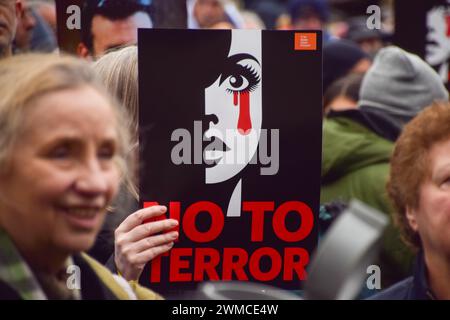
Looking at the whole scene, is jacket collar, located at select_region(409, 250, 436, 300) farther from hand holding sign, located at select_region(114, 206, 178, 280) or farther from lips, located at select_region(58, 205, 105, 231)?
lips, located at select_region(58, 205, 105, 231)

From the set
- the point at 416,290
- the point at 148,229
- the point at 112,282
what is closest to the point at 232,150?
the point at 148,229

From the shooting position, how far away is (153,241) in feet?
10.1

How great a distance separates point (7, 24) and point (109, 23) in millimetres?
370

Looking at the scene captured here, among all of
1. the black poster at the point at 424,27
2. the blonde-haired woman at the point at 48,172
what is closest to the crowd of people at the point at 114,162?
the blonde-haired woman at the point at 48,172

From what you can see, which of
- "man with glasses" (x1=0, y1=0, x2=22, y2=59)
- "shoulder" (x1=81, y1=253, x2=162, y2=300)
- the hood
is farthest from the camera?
the hood

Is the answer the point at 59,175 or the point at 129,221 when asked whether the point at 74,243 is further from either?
the point at 129,221

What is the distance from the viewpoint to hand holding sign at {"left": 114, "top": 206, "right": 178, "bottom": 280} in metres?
3.04

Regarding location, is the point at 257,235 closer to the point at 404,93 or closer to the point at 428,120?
the point at 428,120

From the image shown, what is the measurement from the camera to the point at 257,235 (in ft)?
10.6

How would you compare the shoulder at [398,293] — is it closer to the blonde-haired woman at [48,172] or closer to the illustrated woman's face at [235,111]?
the illustrated woman's face at [235,111]

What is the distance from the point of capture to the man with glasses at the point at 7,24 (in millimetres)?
3342

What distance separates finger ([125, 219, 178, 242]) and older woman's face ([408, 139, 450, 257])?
0.73 meters

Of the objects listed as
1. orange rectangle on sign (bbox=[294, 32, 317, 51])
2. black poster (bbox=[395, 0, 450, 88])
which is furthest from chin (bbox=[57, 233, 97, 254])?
black poster (bbox=[395, 0, 450, 88])
